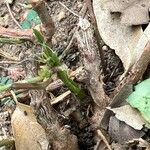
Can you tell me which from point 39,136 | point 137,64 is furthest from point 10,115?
point 137,64

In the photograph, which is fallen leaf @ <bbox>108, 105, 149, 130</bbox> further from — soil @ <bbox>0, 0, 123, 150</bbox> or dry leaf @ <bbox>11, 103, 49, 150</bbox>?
dry leaf @ <bbox>11, 103, 49, 150</bbox>

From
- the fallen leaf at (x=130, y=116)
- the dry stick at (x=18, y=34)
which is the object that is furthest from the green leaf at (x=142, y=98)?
the dry stick at (x=18, y=34)

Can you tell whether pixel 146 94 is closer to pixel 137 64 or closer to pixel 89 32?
pixel 137 64

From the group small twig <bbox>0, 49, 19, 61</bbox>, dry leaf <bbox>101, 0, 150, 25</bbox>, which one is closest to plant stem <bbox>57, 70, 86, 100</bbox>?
dry leaf <bbox>101, 0, 150, 25</bbox>

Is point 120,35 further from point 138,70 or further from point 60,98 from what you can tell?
point 60,98

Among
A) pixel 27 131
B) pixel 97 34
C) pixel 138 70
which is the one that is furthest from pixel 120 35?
pixel 27 131
